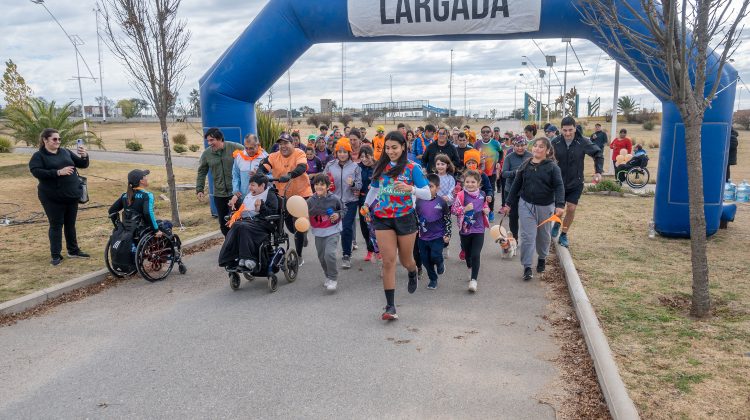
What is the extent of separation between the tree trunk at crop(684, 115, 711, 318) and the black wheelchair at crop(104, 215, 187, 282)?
6.23 m

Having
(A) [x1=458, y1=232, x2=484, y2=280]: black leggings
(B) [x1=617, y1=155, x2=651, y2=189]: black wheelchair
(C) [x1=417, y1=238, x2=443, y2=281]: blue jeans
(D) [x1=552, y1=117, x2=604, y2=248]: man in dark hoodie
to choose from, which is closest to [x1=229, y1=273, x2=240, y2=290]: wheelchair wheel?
(C) [x1=417, y1=238, x2=443, y2=281]: blue jeans

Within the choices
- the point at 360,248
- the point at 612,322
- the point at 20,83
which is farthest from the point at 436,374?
the point at 20,83

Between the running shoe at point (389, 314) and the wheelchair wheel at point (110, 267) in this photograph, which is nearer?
the running shoe at point (389, 314)

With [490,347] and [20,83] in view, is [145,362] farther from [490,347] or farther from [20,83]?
[20,83]

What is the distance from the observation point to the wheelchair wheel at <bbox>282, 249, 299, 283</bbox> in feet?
23.8

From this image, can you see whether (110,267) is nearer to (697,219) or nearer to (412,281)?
(412,281)

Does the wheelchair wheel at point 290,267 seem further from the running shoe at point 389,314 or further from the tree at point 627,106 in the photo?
the tree at point 627,106

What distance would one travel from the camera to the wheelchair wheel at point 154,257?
23.7 ft

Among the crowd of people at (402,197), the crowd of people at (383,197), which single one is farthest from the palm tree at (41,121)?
the crowd of people at (402,197)

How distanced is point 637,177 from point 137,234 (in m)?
14.4

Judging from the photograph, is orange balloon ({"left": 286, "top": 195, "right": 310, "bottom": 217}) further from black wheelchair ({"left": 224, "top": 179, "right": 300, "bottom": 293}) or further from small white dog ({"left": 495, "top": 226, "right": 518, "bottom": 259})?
small white dog ({"left": 495, "top": 226, "right": 518, "bottom": 259})

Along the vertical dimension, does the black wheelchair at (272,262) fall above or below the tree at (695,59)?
below

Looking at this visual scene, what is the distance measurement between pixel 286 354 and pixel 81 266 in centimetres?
455

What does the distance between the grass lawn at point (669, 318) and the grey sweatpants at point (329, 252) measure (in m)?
3.01
